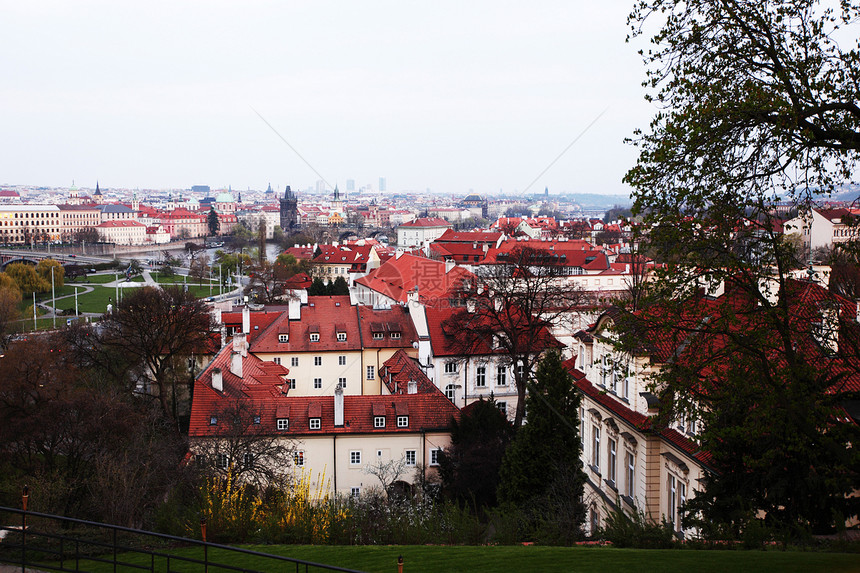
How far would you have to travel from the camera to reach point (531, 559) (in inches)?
445

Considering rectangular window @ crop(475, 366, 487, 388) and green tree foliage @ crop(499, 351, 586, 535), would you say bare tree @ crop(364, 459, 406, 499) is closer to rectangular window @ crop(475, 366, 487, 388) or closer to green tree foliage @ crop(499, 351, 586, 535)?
green tree foliage @ crop(499, 351, 586, 535)

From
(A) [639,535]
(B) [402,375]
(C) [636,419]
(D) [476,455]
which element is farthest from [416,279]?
(A) [639,535]

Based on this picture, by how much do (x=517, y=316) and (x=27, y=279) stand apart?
66004mm

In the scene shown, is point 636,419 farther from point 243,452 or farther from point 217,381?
point 217,381

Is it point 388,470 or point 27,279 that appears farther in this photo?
point 27,279

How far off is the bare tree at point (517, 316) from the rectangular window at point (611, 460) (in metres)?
8.84

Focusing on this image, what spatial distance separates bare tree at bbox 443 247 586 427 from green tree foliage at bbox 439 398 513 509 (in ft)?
8.91

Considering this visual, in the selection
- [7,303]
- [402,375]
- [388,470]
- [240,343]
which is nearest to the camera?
[388,470]

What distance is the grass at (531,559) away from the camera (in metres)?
9.82

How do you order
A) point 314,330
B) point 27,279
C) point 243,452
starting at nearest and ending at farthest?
point 243,452 < point 314,330 < point 27,279

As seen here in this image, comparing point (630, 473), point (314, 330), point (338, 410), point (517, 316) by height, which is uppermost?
point (517, 316)

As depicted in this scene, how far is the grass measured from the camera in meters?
9.82

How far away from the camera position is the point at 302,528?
1476cm

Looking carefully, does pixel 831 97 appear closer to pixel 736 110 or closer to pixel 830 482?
pixel 736 110
